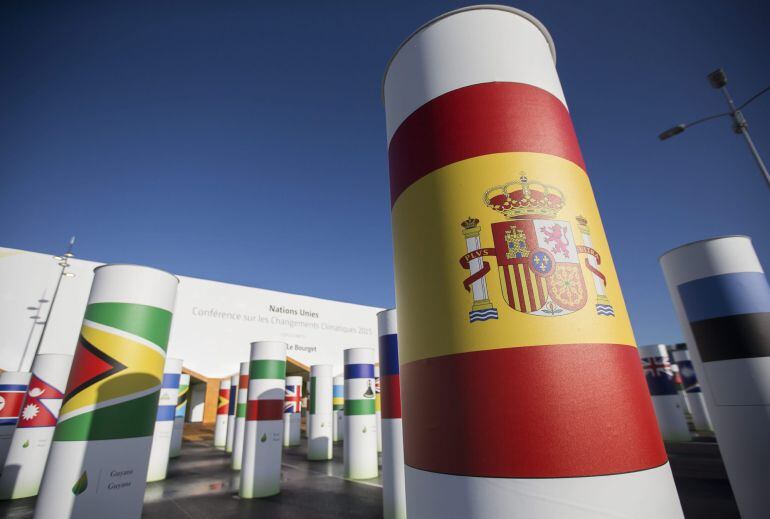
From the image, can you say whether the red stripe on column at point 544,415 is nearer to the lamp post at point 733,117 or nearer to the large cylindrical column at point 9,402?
the lamp post at point 733,117

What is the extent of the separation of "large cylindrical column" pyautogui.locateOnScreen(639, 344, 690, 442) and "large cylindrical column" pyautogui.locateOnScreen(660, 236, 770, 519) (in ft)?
31.9

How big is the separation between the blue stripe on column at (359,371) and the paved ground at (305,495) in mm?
2559

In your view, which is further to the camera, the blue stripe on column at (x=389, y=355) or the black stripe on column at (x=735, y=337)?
the blue stripe on column at (x=389, y=355)

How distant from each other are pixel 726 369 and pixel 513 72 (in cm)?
532

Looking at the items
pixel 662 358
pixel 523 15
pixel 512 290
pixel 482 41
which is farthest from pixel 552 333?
pixel 662 358

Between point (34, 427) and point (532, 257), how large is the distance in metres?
11.2

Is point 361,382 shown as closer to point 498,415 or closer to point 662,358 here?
point 498,415

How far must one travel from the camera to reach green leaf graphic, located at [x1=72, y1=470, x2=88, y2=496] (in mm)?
4160

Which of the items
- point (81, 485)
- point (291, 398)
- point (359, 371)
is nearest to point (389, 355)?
point (359, 371)

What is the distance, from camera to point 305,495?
8039mm

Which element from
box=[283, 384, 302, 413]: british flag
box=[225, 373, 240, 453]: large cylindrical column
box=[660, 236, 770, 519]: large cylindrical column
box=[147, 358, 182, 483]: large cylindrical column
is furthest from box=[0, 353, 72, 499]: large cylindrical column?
box=[660, 236, 770, 519]: large cylindrical column

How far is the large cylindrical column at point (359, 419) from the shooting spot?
30.7ft

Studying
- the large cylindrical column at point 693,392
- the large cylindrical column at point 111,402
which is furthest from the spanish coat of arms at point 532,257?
the large cylindrical column at point 693,392

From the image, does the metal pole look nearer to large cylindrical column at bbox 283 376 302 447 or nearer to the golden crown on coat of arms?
the golden crown on coat of arms
